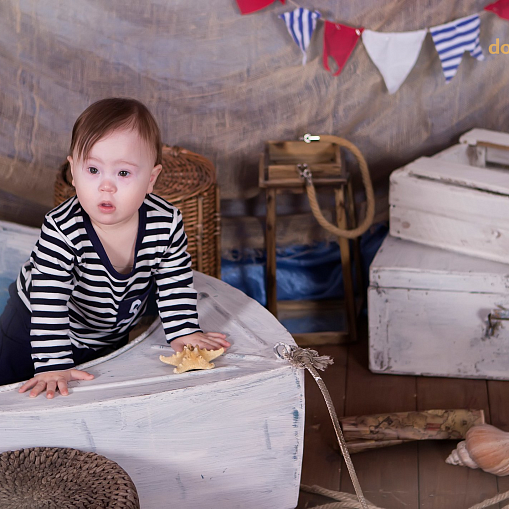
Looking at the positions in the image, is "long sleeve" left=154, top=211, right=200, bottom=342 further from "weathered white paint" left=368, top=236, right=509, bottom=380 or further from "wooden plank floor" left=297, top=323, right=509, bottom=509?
"weathered white paint" left=368, top=236, right=509, bottom=380

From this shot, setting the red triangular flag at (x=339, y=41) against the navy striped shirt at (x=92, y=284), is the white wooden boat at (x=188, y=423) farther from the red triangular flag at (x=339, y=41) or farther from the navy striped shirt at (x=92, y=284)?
the red triangular flag at (x=339, y=41)

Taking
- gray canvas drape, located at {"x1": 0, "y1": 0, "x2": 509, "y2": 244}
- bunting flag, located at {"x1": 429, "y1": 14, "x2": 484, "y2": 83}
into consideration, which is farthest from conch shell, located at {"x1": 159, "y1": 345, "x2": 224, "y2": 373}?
bunting flag, located at {"x1": 429, "y1": 14, "x2": 484, "y2": 83}

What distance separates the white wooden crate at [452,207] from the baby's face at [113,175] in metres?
0.83

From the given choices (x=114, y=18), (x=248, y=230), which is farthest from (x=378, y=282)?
(x=114, y=18)

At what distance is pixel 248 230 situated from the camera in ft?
7.21

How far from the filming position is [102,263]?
1.24m

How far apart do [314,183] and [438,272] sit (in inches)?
15.6

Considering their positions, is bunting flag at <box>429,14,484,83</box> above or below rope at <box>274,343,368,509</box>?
above

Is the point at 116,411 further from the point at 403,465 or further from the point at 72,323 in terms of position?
the point at 403,465

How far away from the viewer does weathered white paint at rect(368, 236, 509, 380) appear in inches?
66.9

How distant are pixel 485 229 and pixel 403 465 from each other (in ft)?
1.92

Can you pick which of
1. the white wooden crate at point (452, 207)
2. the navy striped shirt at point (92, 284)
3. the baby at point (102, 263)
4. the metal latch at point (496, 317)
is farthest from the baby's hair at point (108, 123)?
the metal latch at point (496, 317)

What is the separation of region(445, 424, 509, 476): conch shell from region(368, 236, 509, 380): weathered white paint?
29 cm

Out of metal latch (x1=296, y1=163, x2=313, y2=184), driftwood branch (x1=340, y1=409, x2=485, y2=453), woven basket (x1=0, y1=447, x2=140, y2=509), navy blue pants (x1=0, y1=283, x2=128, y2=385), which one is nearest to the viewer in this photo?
woven basket (x1=0, y1=447, x2=140, y2=509)
